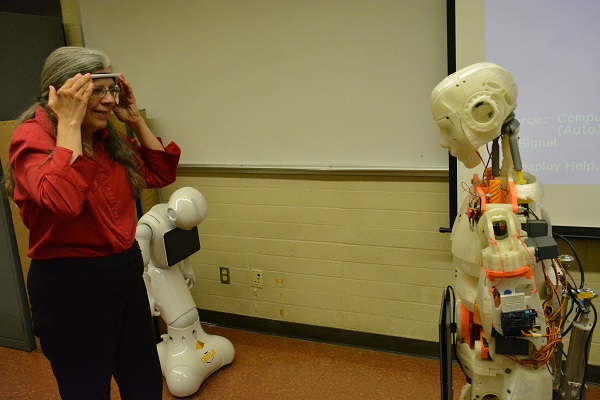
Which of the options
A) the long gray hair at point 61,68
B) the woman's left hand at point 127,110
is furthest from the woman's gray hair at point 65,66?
the woman's left hand at point 127,110

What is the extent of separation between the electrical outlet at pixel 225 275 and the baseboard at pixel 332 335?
0.23 meters

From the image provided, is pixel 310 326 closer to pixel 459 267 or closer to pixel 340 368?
pixel 340 368

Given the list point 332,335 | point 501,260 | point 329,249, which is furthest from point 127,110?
point 332,335

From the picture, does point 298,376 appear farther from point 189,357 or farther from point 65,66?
point 65,66

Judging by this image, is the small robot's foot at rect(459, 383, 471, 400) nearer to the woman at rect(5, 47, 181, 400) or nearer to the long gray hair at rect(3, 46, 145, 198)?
the woman at rect(5, 47, 181, 400)

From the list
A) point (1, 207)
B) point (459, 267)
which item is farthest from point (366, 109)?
point (1, 207)

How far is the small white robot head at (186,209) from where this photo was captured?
8.21 feet

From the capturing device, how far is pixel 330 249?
298 centimetres

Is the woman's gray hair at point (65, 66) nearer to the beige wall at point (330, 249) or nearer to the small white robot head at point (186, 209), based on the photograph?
the small white robot head at point (186, 209)

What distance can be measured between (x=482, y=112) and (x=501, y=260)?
434 mm

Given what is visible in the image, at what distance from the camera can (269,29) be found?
111 inches

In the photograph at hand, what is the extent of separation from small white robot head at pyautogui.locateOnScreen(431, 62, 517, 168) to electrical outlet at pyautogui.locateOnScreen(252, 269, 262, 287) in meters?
1.88

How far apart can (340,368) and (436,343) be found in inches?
21.2

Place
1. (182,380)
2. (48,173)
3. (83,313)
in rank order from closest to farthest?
(48,173) < (83,313) < (182,380)
